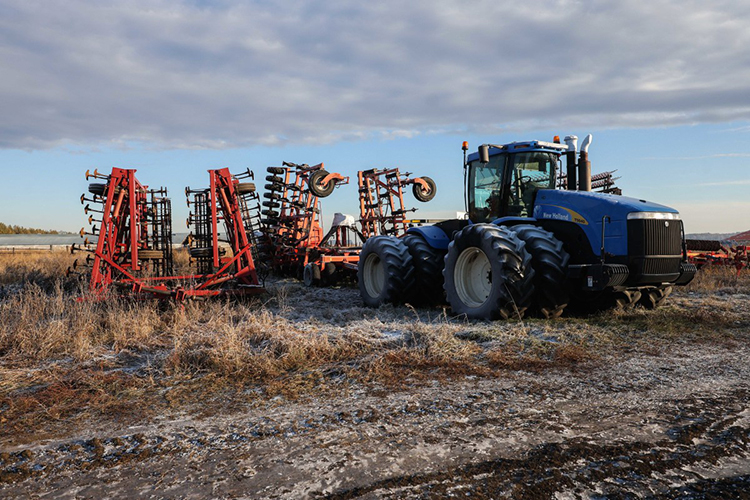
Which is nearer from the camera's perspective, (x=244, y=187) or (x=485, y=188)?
(x=485, y=188)

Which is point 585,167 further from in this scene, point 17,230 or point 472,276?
point 17,230

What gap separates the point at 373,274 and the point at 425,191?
6180 mm

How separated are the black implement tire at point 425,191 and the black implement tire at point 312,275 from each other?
4.36 m

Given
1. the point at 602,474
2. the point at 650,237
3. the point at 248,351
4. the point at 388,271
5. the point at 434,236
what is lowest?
the point at 602,474

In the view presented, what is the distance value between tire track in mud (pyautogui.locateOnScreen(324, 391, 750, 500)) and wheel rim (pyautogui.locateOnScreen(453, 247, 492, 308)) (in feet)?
14.9

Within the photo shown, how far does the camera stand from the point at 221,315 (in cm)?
693

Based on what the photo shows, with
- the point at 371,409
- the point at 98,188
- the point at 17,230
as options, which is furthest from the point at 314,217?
the point at 17,230

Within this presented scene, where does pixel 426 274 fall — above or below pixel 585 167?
below

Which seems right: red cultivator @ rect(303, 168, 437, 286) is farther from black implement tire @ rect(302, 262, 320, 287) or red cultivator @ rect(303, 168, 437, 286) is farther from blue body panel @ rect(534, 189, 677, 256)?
blue body panel @ rect(534, 189, 677, 256)

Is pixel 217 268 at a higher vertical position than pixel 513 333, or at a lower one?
higher

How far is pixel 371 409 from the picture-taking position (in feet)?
12.1

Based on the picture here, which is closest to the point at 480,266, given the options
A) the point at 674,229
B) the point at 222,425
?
the point at 674,229

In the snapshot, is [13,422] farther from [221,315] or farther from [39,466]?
[221,315]

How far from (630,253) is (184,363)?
5.28 metres
